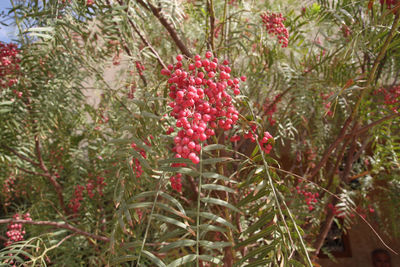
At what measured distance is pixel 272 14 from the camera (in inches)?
54.2

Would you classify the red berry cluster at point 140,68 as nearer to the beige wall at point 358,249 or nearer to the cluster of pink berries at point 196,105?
the cluster of pink berries at point 196,105

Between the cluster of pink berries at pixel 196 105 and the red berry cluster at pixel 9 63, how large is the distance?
3.00ft

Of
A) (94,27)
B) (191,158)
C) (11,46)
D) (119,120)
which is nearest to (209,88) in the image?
(191,158)

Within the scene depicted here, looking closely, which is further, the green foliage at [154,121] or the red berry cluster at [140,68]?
the red berry cluster at [140,68]

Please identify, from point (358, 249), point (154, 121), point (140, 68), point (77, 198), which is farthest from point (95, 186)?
point (358, 249)

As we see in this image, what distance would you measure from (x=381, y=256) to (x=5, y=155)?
375cm

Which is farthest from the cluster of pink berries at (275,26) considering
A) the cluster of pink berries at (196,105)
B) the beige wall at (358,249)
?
the beige wall at (358,249)

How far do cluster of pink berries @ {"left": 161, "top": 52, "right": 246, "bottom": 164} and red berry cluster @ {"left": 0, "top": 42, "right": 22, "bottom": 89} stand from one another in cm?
91

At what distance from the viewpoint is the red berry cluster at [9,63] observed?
122 centimetres

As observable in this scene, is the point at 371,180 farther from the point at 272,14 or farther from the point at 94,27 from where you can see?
the point at 94,27

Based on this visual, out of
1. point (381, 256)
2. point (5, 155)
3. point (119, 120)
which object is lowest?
point (381, 256)

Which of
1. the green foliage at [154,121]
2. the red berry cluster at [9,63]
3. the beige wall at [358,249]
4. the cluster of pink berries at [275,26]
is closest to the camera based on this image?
the green foliage at [154,121]

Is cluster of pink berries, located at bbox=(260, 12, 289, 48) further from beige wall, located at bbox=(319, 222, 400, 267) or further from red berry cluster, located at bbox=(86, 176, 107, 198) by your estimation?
beige wall, located at bbox=(319, 222, 400, 267)

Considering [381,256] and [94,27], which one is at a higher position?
[94,27]
